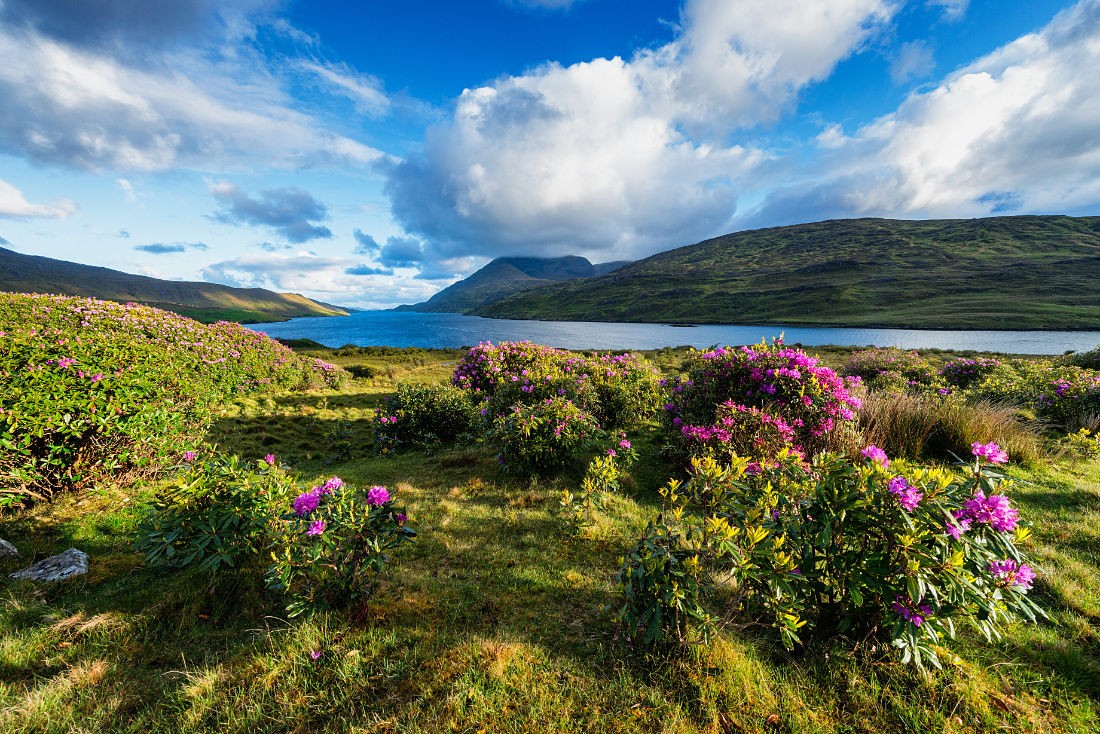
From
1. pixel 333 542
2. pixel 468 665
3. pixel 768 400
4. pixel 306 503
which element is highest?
pixel 768 400

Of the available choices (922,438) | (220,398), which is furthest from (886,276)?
(220,398)

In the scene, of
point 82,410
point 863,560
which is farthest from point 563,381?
point 82,410

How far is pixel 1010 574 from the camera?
3314 millimetres

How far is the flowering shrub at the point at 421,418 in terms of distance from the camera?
13.6 meters

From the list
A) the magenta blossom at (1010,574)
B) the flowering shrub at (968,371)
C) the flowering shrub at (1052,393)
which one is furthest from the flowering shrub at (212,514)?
the flowering shrub at (968,371)

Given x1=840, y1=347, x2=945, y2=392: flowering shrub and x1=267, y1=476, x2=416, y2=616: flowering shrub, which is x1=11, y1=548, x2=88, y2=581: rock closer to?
x1=267, y1=476, x2=416, y2=616: flowering shrub

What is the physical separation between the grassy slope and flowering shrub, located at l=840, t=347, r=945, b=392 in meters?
10.8

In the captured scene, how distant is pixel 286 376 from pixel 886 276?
215m

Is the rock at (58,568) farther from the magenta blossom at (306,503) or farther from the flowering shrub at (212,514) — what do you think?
the magenta blossom at (306,503)

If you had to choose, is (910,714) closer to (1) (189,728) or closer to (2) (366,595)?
(2) (366,595)

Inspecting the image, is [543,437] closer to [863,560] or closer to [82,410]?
[863,560]

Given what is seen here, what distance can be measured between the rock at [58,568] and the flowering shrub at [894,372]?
1918cm

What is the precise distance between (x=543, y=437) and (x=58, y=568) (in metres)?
7.35

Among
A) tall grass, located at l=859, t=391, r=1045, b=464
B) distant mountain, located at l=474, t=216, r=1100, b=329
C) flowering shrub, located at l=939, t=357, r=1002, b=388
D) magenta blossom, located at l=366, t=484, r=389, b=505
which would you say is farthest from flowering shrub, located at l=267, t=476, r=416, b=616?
distant mountain, located at l=474, t=216, r=1100, b=329
